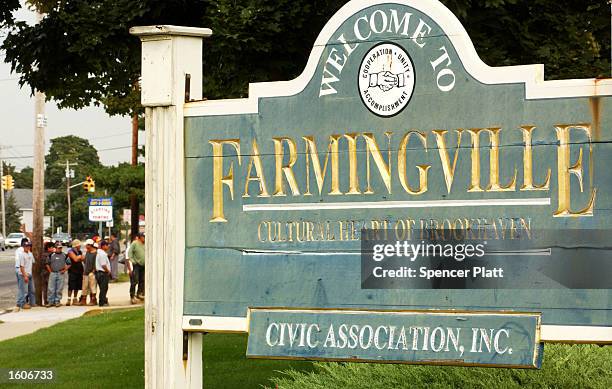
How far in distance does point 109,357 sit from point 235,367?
227 cm

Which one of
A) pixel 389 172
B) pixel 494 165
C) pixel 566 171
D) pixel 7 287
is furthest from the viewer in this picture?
pixel 7 287

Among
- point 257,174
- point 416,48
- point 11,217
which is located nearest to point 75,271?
point 257,174

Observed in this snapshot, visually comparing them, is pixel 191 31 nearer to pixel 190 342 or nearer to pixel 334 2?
pixel 190 342

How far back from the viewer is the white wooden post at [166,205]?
608 cm

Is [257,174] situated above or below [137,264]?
above

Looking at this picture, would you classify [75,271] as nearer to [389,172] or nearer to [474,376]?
[474,376]

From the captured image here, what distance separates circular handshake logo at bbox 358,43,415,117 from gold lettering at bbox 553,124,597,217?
861mm

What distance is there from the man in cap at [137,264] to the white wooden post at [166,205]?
15374 millimetres

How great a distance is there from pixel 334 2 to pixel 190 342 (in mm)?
4651

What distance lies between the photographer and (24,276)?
21969 mm

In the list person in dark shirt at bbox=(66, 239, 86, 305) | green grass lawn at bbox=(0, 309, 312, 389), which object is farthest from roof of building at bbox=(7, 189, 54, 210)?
green grass lawn at bbox=(0, 309, 312, 389)

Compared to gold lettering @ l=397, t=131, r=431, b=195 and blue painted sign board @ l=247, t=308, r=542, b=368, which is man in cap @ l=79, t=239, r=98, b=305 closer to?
blue painted sign board @ l=247, t=308, r=542, b=368

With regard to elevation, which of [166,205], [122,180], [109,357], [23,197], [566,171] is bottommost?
[109,357]

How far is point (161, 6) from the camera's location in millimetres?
10383
